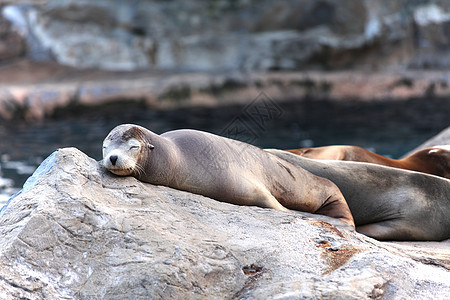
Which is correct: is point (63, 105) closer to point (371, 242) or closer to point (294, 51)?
point (294, 51)

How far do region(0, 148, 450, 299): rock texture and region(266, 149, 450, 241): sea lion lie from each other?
1283mm

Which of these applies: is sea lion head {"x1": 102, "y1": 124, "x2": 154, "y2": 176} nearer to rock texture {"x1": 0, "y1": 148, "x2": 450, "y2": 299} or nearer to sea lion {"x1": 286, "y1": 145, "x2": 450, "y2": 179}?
rock texture {"x1": 0, "y1": 148, "x2": 450, "y2": 299}

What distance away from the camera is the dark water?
31.9ft

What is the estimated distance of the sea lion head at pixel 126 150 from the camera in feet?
11.3

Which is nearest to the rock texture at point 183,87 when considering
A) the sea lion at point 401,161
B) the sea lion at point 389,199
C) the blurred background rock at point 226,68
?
the blurred background rock at point 226,68

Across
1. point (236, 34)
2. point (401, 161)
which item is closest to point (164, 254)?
point (401, 161)

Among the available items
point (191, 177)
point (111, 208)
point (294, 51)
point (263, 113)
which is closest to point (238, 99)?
point (294, 51)

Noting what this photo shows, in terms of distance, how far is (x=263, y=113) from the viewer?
5.41 metres

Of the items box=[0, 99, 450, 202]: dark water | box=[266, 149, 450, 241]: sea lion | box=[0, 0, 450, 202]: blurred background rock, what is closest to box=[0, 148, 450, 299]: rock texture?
box=[266, 149, 450, 241]: sea lion

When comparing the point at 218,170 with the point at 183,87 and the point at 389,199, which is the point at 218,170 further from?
the point at 183,87

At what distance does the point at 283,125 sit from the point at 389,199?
6.64 metres

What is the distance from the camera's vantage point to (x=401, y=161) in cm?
551

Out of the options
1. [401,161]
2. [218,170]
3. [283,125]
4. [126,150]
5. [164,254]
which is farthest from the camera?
[283,125]

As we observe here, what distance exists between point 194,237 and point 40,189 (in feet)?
2.85
